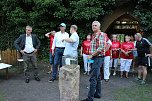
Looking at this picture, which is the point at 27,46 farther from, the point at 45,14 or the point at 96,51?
the point at 45,14

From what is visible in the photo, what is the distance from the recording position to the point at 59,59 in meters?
9.51

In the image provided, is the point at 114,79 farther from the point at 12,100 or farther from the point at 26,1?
the point at 26,1

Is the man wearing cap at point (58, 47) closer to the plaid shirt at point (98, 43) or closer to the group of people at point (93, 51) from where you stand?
the group of people at point (93, 51)

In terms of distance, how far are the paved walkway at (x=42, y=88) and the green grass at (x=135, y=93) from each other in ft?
0.74

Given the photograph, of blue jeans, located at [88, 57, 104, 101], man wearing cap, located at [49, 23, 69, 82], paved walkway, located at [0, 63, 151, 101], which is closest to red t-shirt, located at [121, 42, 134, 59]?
paved walkway, located at [0, 63, 151, 101]

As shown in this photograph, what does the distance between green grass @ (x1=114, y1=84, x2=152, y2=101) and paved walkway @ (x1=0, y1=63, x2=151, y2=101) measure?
225 mm

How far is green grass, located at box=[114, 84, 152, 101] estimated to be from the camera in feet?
25.5

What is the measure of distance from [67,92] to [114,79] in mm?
3758

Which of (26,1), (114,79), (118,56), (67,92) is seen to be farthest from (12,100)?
(26,1)

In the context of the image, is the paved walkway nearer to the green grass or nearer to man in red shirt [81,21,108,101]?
the green grass

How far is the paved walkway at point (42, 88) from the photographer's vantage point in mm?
7777

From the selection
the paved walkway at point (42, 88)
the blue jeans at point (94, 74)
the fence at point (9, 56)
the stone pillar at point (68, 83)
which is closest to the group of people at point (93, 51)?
the blue jeans at point (94, 74)

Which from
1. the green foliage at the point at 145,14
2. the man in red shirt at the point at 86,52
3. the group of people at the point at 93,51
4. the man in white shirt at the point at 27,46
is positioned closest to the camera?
the group of people at the point at 93,51

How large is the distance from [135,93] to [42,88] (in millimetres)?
2783
